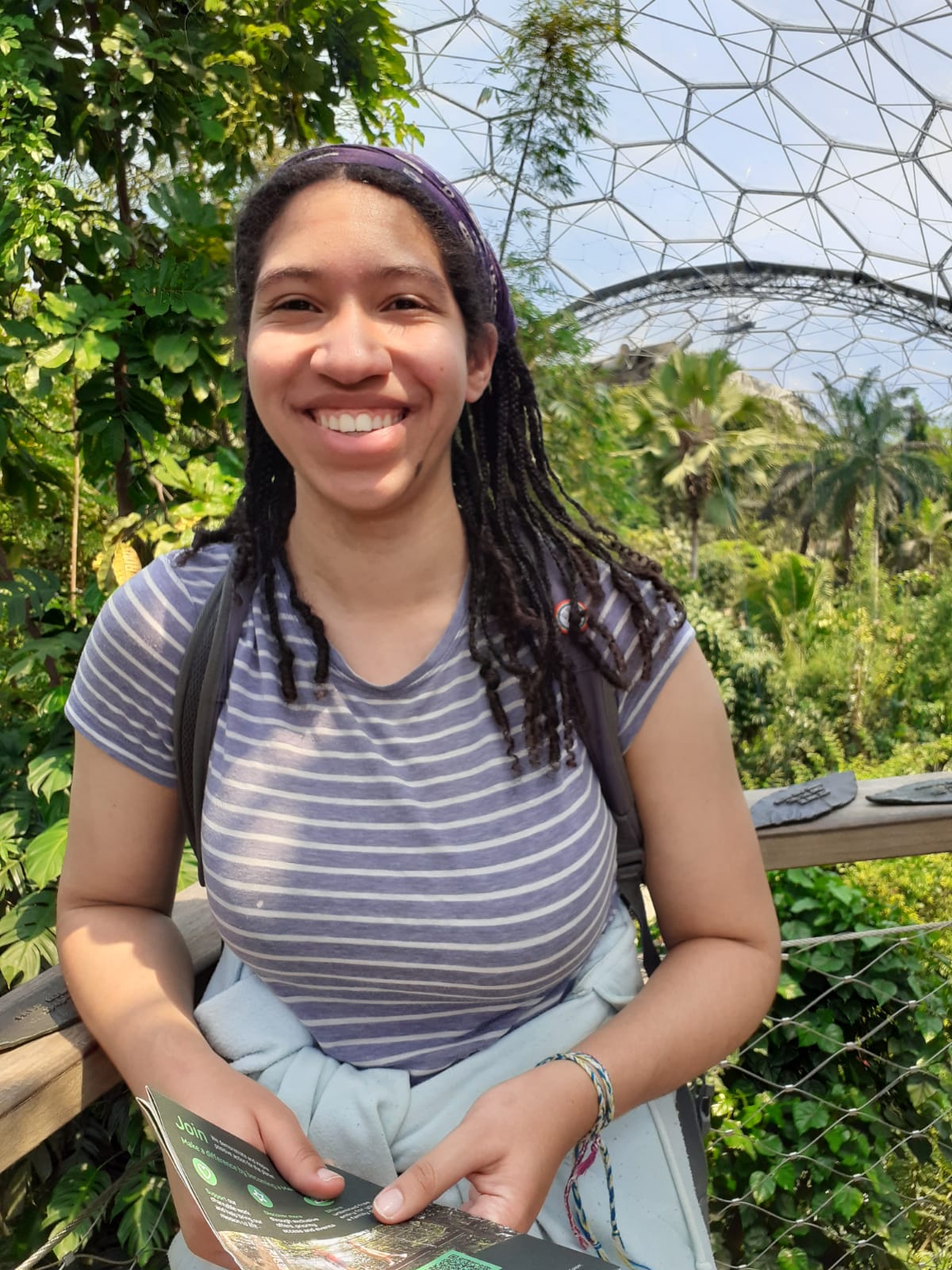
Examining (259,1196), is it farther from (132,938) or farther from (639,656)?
(639,656)

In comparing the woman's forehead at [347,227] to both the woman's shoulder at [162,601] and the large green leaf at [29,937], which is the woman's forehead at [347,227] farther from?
the large green leaf at [29,937]

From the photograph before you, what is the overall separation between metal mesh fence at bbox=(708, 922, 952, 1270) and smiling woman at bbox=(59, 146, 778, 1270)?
0.86m

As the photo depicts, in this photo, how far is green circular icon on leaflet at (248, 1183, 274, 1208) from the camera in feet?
2.68

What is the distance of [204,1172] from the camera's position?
0.77 meters

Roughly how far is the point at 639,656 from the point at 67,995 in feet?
2.42

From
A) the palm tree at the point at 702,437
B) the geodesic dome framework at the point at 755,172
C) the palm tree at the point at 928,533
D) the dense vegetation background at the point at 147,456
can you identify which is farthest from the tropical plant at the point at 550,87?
the palm tree at the point at 928,533

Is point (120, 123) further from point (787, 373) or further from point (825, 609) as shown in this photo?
point (787, 373)

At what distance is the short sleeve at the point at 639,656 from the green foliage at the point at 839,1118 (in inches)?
37.7

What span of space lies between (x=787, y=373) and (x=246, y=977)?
37.2 meters

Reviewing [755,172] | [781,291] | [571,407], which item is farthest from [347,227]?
[781,291]

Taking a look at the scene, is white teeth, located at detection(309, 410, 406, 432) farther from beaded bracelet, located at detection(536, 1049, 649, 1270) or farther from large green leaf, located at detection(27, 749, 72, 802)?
large green leaf, located at detection(27, 749, 72, 802)

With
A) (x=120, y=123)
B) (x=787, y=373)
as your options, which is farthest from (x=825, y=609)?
(x=787, y=373)

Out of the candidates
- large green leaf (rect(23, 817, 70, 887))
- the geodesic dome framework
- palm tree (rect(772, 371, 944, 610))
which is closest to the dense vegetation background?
large green leaf (rect(23, 817, 70, 887))

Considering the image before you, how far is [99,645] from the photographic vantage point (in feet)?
3.83
